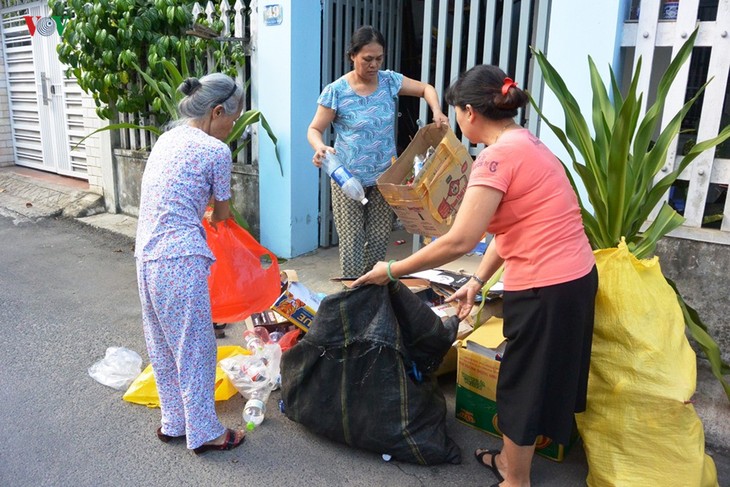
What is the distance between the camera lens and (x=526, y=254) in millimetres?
2139

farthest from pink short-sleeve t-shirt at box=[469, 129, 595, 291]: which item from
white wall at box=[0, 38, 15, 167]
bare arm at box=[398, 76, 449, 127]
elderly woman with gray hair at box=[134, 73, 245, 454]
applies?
white wall at box=[0, 38, 15, 167]

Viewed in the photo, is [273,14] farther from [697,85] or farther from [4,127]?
[4,127]

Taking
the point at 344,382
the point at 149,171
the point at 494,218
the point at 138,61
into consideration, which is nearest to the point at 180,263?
the point at 149,171

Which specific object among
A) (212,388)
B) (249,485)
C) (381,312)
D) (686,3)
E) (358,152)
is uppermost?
(686,3)

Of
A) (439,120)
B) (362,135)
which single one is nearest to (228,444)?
(362,135)

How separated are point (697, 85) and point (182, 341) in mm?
3157

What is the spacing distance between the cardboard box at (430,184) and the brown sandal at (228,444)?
1.41 m

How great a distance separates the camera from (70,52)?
6500 millimetres

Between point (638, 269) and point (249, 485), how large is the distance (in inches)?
71.2

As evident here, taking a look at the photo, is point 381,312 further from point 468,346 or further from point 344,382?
point 468,346

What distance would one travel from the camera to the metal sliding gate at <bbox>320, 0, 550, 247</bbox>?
4059 mm

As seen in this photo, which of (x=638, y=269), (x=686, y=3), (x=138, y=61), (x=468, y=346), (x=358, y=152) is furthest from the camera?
(x=138, y=61)

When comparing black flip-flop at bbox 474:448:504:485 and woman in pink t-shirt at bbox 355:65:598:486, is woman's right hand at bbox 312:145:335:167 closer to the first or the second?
woman in pink t-shirt at bbox 355:65:598:486

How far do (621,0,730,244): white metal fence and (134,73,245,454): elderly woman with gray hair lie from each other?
7.70 ft
